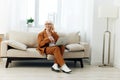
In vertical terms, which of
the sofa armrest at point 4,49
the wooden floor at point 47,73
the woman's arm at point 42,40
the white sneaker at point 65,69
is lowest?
the wooden floor at point 47,73

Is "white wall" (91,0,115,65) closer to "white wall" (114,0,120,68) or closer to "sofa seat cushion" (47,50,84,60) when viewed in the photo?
"white wall" (114,0,120,68)

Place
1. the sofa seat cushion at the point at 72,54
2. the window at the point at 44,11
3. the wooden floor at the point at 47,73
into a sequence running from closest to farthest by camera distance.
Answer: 1. the wooden floor at the point at 47,73
2. the sofa seat cushion at the point at 72,54
3. the window at the point at 44,11

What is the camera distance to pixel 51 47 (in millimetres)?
5340

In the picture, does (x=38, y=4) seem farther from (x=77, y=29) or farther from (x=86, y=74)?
(x=86, y=74)

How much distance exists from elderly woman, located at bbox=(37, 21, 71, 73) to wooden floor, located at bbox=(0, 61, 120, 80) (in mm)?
206

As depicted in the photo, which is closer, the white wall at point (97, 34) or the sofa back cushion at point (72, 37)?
the white wall at point (97, 34)

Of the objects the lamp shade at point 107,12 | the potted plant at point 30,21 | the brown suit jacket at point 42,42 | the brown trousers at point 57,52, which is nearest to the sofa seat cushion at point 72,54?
the brown trousers at point 57,52

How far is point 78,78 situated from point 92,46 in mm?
1587

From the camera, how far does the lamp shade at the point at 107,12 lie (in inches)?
222

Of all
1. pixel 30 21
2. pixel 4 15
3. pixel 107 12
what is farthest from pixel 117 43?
pixel 4 15

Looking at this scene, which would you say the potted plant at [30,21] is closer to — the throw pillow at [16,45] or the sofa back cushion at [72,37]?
the sofa back cushion at [72,37]

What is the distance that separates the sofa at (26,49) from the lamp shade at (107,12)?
76cm

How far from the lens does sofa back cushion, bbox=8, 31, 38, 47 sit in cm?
592

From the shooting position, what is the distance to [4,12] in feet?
20.2
